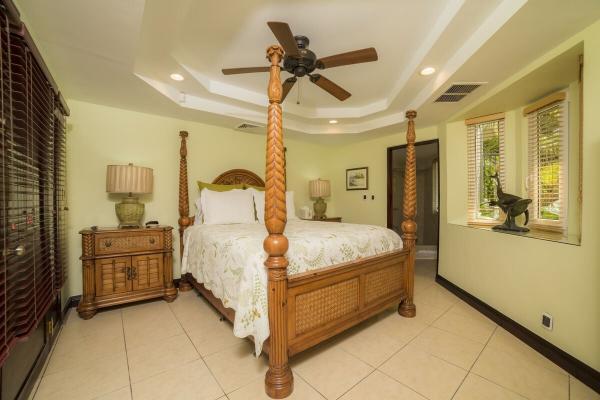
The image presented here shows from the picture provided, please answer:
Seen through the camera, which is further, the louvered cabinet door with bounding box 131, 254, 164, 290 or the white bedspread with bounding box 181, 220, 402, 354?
the louvered cabinet door with bounding box 131, 254, 164, 290

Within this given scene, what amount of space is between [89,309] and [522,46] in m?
4.22

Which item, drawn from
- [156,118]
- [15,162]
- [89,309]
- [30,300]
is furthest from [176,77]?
[89,309]

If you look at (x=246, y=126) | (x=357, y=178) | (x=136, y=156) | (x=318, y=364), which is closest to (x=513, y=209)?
(x=318, y=364)

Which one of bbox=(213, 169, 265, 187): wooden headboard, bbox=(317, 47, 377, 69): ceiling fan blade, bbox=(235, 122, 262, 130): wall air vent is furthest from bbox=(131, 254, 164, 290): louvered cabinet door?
bbox=(317, 47, 377, 69): ceiling fan blade

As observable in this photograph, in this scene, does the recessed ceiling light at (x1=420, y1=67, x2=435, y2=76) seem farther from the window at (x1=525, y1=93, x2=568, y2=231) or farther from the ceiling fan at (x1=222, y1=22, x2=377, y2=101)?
the window at (x1=525, y1=93, x2=568, y2=231)

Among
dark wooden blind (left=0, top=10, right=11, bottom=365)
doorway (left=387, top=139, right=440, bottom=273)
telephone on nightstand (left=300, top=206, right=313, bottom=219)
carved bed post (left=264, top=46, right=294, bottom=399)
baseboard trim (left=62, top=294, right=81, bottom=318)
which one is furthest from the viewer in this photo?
doorway (left=387, top=139, right=440, bottom=273)

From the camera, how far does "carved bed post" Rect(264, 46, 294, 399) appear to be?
1.46 metres

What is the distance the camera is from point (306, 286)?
168 cm

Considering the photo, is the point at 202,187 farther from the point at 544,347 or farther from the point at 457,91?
the point at 544,347

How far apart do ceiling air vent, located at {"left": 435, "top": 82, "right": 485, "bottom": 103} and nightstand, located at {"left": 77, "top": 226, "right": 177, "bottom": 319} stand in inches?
129

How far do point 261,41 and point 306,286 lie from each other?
2.00m

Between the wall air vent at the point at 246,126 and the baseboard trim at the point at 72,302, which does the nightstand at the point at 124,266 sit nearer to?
the baseboard trim at the point at 72,302

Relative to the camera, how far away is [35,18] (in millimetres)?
1533

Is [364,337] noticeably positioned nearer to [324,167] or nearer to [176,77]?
[176,77]
